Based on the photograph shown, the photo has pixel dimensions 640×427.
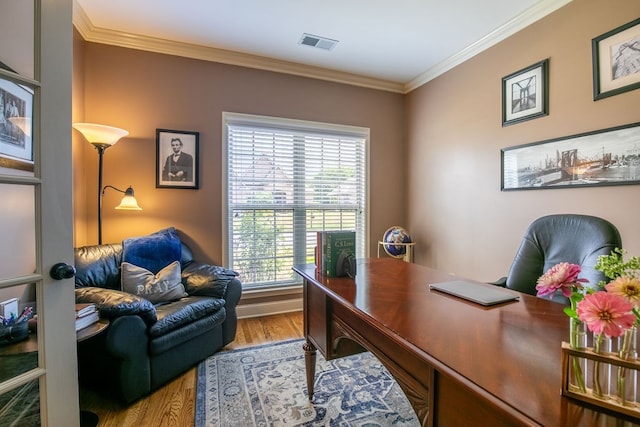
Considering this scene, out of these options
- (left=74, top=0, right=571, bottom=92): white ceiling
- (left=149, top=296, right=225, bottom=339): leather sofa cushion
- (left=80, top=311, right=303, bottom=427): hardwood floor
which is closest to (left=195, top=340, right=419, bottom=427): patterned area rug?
(left=80, top=311, right=303, bottom=427): hardwood floor

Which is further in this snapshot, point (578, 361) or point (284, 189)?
point (284, 189)

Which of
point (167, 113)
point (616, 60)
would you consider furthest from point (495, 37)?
point (167, 113)

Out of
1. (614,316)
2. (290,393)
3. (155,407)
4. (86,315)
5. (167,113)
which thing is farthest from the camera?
(167,113)

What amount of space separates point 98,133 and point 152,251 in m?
1.02

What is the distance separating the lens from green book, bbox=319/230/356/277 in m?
1.63

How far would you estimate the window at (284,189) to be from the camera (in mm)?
3273

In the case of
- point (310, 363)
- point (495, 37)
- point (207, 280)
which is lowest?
point (310, 363)

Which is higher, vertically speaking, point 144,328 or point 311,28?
point 311,28

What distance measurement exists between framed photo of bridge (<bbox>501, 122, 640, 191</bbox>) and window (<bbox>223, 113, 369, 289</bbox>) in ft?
5.49

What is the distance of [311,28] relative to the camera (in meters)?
2.71

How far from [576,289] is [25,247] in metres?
1.80

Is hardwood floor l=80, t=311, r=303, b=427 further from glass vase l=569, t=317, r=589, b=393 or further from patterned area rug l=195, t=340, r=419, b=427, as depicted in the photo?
glass vase l=569, t=317, r=589, b=393

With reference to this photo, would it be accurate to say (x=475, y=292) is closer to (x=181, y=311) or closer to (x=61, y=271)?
(x=61, y=271)

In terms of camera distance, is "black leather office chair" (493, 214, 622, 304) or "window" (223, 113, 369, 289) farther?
"window" (223, 113, 369, 289)
